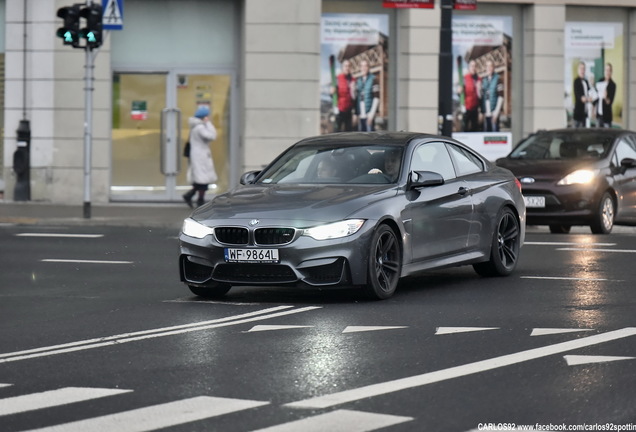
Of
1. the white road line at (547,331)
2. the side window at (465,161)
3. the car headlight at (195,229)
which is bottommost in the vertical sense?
the white road line at (547,331)

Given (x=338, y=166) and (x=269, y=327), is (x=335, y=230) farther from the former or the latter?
(x=269, y=327)

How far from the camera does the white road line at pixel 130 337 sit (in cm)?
923

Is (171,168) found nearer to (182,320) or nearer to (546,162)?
(546,162)

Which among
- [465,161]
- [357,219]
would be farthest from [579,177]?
[357,219]

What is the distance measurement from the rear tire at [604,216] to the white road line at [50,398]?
13.5 metres

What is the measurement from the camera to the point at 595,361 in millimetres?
8648

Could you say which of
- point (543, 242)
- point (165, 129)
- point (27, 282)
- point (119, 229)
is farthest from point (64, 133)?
point (27, 282)

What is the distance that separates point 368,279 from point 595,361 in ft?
11.2

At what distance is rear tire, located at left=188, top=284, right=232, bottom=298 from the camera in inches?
488

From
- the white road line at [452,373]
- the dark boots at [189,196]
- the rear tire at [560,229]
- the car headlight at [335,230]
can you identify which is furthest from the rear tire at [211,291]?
the dark boots at [189,196]

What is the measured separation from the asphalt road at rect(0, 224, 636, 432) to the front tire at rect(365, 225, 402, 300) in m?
0.13

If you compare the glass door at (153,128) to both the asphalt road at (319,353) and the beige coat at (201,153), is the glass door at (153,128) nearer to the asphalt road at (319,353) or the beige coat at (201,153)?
the beige coat at (201,153)

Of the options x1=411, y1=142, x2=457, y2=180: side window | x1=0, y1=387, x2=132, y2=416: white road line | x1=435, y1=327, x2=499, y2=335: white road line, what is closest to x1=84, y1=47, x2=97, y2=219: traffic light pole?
x1=411, y1=142, x2=457, y2=180: side window

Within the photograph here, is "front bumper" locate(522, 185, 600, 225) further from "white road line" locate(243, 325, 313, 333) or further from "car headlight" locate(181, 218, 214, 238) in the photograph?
"white road line" locate(243, 325, 313, 333)
